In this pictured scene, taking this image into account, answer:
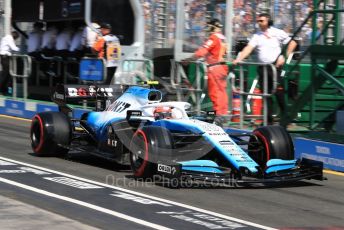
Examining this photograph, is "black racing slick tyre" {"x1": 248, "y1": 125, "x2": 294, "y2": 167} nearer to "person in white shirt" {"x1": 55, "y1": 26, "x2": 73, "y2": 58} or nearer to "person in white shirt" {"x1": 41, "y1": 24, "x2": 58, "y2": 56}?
"person in white shirt" {"x1": 55, "y1": 26, "x2": 73, "y2": 58}

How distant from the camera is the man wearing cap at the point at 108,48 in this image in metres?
17.0

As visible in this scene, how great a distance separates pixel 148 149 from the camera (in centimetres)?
884

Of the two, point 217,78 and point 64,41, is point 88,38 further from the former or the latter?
point 217,78

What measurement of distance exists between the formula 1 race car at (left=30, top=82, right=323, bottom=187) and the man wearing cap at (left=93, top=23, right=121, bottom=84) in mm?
5903

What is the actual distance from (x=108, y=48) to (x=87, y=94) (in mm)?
5713

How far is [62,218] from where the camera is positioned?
6.71 m

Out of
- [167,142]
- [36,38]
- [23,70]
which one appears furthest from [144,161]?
[36,38]

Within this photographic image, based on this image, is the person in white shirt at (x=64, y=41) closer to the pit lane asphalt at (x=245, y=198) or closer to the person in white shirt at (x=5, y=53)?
the person in white shirt at (x=5, y=53)

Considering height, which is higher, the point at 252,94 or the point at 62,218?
the point at 252,94

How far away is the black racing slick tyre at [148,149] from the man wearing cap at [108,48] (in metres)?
7.87

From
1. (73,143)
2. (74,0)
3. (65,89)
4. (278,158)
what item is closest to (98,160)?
(73,143)

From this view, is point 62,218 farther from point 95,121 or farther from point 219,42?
point 219,42

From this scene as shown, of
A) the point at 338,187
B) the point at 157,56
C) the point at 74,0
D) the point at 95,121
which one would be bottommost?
the point at 338,187

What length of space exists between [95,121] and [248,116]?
3.70m
